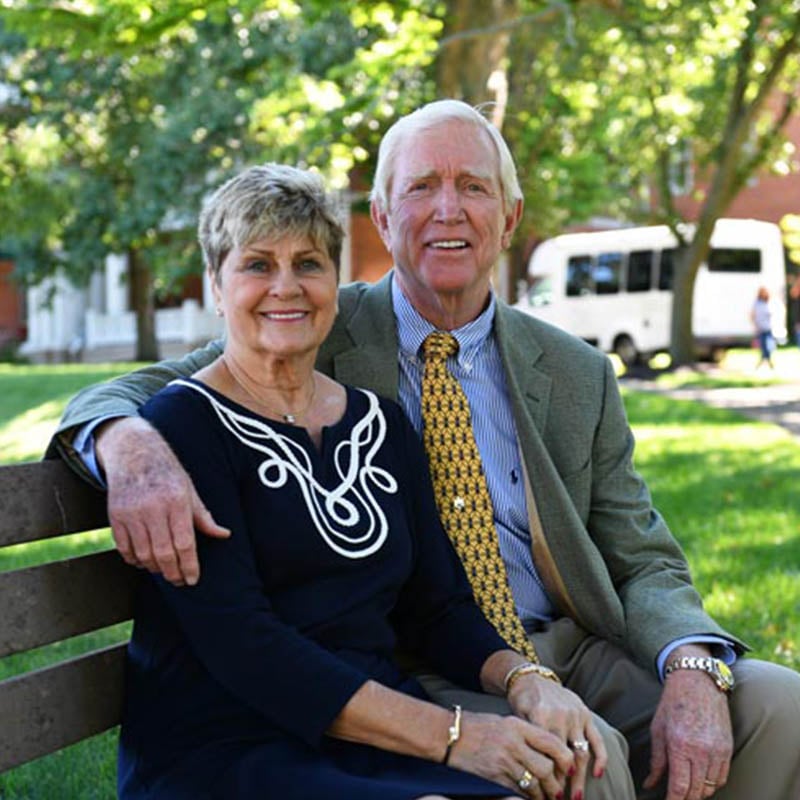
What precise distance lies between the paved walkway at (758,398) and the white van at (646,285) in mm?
8799

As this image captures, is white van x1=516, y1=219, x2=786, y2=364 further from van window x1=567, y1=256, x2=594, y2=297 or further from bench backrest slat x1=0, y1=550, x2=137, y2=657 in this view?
bench backrest slat x1=0, y1=550, x2=137, y2=657

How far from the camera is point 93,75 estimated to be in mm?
31844

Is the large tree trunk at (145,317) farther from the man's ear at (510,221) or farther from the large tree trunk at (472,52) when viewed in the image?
the man's ear at (510,221)

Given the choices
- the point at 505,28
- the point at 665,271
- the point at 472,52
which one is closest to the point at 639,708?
the point at 505,28

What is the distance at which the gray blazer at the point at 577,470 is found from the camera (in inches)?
137

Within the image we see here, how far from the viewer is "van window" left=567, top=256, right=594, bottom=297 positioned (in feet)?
117

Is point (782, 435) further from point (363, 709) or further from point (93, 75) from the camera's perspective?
point (93, 75)

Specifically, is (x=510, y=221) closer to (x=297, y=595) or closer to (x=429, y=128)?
(x=429, y=128)

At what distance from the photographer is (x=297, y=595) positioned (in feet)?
9.33

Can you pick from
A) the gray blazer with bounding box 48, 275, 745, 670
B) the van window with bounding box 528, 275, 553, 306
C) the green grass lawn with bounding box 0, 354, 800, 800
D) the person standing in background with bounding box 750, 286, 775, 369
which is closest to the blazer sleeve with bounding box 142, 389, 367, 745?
the gray blazer with bounding box 48, 275, 745, 670

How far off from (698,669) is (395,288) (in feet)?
4.06

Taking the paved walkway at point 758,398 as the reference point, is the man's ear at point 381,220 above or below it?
above

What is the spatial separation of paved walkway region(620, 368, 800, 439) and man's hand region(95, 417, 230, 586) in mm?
13543

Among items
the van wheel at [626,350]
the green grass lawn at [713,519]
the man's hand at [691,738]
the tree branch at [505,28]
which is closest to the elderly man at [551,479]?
the man's hand at [691,738]
